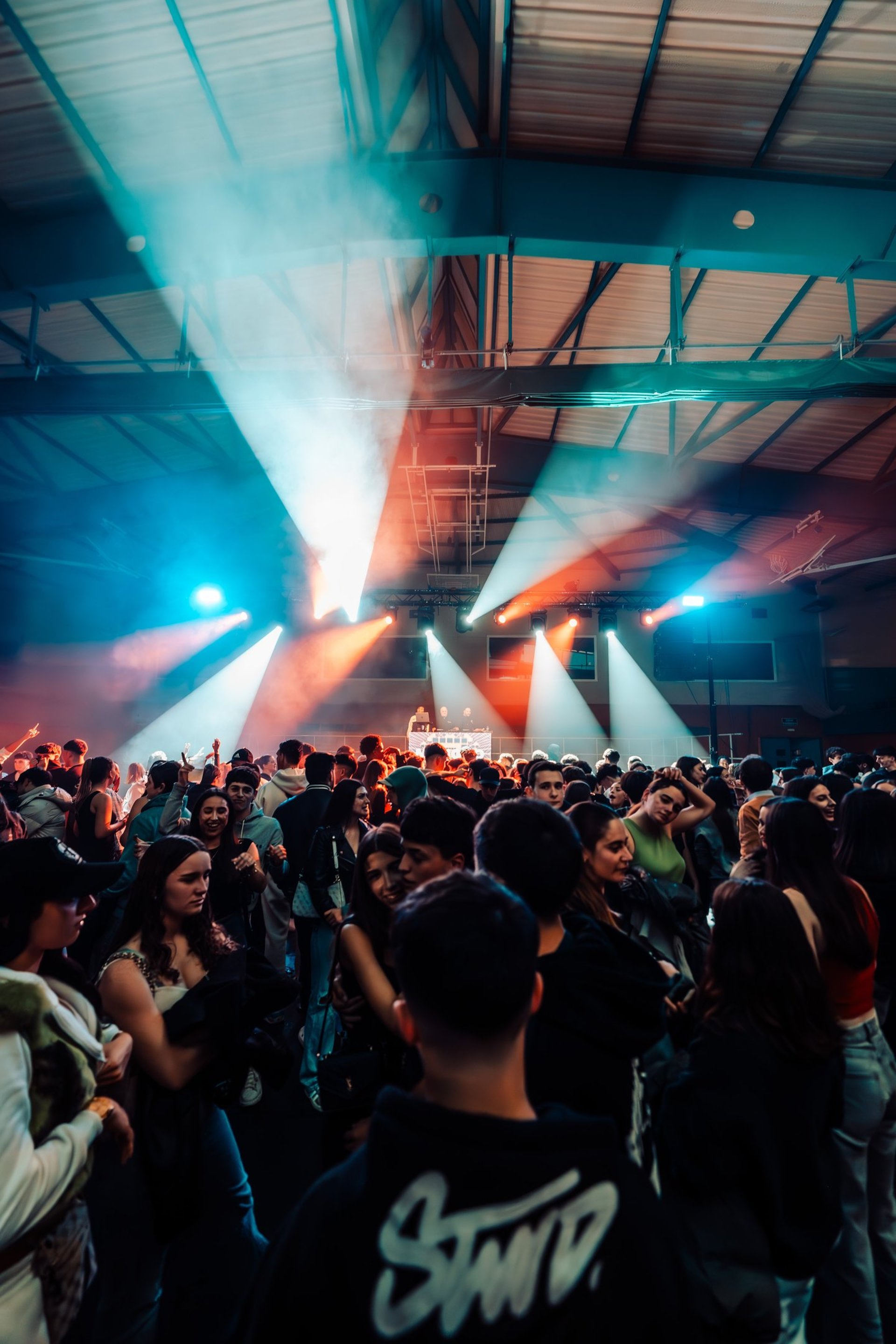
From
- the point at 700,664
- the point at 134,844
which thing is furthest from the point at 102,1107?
the point at 700,664

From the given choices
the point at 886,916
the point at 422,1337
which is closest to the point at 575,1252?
the point at 422,1337

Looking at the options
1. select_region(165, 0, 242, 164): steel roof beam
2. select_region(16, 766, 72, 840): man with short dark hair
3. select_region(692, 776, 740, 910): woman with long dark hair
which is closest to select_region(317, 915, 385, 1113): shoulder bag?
select_region(692, 776, 740, 910): woman with long dark hair

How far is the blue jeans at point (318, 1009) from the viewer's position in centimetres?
278

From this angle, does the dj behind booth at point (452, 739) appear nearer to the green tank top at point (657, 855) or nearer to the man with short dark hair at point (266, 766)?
the man with short dark hair at point (266, 766)

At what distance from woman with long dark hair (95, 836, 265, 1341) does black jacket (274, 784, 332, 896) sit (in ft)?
6.22

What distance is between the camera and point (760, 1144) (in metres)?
1.30

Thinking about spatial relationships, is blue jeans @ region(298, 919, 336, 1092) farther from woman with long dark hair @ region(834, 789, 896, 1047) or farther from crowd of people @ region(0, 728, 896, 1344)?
woman with long dark hair @ region(834, 789, 896, 1047)

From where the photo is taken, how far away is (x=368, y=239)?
18.2 ft

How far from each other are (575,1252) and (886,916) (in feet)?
7.30

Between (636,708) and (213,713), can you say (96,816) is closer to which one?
(213,713)

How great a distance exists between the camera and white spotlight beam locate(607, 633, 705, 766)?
16.1 metres

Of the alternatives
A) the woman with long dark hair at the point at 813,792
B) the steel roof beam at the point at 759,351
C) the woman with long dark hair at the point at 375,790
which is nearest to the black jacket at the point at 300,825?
the woman with long dark hair at the point at 375,790

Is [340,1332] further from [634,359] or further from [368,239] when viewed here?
[634,359]

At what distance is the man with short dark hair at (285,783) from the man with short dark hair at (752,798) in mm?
2721
